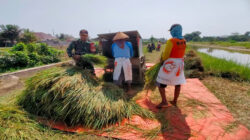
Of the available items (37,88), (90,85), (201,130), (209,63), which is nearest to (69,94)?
(90,85)

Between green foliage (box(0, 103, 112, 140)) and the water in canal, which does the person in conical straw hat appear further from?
the water in canal

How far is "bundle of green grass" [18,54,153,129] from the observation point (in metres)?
2.09

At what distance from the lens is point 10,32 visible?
26.9 metres

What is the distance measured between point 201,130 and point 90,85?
1988mm

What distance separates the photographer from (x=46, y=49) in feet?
24.6

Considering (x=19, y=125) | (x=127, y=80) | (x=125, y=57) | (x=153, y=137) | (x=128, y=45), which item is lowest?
(x=153, y=137)

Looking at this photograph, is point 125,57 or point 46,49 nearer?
point 125,57

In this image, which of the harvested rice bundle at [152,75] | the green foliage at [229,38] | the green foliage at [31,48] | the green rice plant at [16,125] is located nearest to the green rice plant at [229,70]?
the harvested rice bundle at [152,75]

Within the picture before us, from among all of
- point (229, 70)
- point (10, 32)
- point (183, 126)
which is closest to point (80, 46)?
point (183, 126)

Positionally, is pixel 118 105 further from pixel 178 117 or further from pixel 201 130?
pixel 201 130

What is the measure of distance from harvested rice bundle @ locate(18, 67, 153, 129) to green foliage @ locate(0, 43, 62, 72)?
170 inches

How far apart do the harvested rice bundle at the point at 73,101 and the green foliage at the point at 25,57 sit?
4328mm

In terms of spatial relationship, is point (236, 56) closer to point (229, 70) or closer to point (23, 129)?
point (229, 70)

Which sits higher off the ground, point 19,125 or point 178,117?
point 19,125
